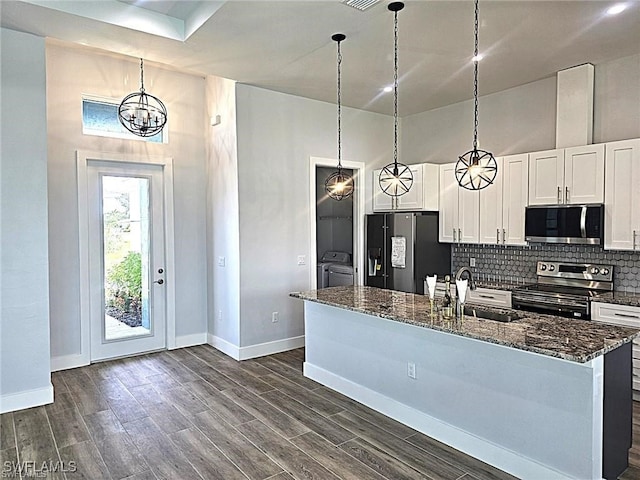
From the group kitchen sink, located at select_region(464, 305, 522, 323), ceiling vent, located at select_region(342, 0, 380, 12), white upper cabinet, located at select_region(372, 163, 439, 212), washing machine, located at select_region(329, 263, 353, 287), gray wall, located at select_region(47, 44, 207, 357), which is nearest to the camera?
ceiling vent, located at select_region(342, 0, 380, 12)

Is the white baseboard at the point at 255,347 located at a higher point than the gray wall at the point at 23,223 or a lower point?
lower

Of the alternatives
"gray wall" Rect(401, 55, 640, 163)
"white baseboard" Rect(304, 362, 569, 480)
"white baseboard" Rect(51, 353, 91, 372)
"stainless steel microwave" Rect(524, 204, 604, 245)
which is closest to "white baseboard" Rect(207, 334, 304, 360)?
"white baseboard" Rect(304, 362, 569, 480)

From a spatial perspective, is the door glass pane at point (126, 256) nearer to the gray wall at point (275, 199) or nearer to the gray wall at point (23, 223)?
the gray wall at point (275, 199)

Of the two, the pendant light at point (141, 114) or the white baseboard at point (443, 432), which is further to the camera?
the pendant light at point (141, 114)

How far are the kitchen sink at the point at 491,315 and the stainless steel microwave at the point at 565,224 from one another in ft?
5.10

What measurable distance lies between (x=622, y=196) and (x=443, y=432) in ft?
8.88

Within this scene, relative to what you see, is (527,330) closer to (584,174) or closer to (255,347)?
(584,174)

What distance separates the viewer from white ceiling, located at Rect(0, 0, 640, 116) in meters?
3.22

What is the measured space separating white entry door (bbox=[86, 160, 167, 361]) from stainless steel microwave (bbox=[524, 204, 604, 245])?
4317 millimetres

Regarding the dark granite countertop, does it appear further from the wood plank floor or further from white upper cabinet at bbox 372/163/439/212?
white upper cabinet at bbox 372/163/439/212

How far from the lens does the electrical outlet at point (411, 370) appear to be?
337cm

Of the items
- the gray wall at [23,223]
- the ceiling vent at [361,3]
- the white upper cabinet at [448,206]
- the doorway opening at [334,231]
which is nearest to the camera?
the ceiling vent at [361,3]

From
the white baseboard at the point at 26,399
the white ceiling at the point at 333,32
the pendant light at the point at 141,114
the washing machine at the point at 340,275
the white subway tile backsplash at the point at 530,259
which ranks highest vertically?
the white ceiling at the point at 333,32

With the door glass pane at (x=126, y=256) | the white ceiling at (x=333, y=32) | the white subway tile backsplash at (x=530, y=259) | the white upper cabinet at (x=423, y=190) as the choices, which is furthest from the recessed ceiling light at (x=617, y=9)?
Answer: the door glass pane at (x=126, y=256)
